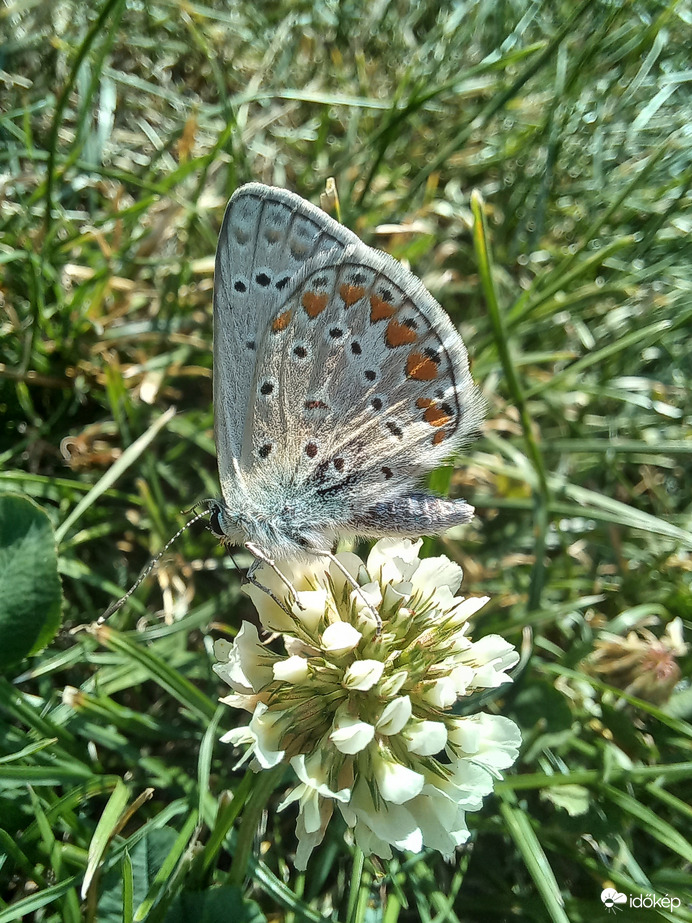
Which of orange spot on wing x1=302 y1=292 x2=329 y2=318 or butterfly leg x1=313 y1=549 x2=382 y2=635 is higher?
orange spot on wing x1=302 y1=292 x2=329 y2=318

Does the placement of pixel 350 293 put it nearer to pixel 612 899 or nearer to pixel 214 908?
pixel 214 908

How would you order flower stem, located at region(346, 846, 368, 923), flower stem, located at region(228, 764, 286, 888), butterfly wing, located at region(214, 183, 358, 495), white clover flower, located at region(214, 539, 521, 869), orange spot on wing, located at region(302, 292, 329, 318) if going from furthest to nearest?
1. orange spot on wing, located at region(302, 292, 329, 318)
2. butterfly wing, located at region(214, 183, 358, 495)
3. flower stem, located at region(346, 846, 368, 923)
4. flower stem, located at region(228, 764, 286, 888)
5. white clover flower, located at region(214, 539, 521, 869)

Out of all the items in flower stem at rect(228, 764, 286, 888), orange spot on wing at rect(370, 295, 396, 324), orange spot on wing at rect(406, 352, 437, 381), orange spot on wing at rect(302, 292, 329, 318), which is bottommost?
flower stem at rect(228, 764, 286, 888)

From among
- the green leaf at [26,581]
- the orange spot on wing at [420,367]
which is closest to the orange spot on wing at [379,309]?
the orange spot on wing at [420,367]

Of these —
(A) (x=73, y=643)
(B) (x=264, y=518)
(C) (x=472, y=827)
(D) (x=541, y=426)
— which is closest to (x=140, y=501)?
(A) (x=73, y=643)

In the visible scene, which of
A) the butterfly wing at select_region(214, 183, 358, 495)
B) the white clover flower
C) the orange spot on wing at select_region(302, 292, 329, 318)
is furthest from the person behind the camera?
the orange spot on wing at select_region(302, 292, 329, 318)

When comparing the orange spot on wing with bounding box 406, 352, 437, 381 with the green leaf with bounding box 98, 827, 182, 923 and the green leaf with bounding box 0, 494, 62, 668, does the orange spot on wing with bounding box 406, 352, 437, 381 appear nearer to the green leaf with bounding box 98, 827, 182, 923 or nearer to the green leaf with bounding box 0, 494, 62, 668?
the green leaf with bounding box 0, 494, 62, 668

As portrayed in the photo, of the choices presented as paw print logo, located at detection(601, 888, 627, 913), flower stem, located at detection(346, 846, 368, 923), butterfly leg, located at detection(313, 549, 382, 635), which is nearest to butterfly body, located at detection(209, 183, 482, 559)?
butterfly leg, located at detection(313, 549, 382, 635)

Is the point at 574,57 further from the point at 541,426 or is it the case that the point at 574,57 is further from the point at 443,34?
the point at 541,426

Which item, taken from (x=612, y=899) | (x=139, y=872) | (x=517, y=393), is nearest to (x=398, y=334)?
(x=517, y=393)
